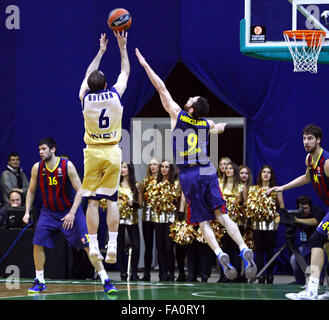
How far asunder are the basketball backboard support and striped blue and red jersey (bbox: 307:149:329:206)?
2700 millimetres

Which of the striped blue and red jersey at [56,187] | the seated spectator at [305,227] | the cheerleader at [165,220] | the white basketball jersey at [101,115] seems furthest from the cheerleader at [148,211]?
the white basketball jersey at [101,115]

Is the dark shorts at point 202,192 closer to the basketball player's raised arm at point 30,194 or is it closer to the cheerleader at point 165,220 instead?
the basketball player's raised arm at point 30,194

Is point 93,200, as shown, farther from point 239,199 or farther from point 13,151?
point 13,151

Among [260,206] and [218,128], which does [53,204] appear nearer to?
[218,128]

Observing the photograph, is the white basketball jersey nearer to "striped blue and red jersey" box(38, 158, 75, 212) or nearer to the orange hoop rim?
"striped blue and red jersey" box(38, 158, 75, 212)

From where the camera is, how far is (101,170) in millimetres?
9961

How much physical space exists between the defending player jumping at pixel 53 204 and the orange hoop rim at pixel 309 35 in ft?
13.3

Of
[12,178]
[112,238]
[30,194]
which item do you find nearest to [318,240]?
[112,238]

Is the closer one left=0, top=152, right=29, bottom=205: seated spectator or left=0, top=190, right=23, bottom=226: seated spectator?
left=0, top=190, right=23, bottom=226: seated spectator

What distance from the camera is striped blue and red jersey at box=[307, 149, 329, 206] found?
10.2m

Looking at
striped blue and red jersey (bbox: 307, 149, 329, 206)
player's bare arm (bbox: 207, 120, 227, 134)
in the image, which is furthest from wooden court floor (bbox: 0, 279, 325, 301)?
player's bare arm (bbox: 207, 120, 227, 134)

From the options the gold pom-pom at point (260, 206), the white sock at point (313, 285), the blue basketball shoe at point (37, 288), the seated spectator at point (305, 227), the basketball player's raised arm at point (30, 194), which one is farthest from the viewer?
the gold pom-pom at point (260, 206)

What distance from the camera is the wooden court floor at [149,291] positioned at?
1003 cm
